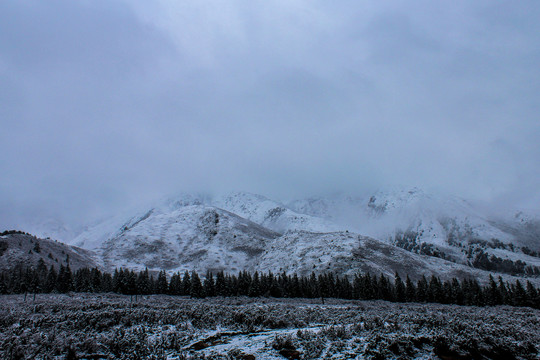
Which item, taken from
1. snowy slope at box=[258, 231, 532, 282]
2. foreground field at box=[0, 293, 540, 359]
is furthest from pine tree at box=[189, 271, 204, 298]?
foreground field at box=[0, 293, 540, 359]

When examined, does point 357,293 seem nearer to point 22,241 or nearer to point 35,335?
point 35,335

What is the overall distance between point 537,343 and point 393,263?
164705 millimetres

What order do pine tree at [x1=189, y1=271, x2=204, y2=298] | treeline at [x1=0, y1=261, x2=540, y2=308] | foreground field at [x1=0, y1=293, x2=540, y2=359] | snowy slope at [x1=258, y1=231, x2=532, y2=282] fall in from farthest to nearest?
snowy slope at [x1=258, y1=231, x2=532, y2=282], pine tree at [x1=189, y1=271, x2=204, y2=298], treeline at [x1=0, y1=261, x2=540, y2=308], foreground field at [x1=0, y1=293, x2=540, y2=359]

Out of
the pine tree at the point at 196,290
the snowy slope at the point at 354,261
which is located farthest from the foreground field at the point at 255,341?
the snowy slope at the point at 354,261

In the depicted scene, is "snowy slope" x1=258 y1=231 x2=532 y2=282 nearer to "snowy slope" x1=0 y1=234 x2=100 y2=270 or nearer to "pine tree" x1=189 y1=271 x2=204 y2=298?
"pine tree" x1=189 y1=271 x2=204 y2=298

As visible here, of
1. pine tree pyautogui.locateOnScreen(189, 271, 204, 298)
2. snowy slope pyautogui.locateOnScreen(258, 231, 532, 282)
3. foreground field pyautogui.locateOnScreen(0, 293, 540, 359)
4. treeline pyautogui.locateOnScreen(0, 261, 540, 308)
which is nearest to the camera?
foreground field pyautogui.locateOnScreen(0, 293, 540, 359)

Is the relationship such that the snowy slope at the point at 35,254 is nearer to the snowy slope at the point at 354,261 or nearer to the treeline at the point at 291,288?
the treeline at the point at 291,288

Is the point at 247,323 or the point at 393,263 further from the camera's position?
the point at 393,263

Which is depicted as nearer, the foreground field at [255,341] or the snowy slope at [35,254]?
the foreground field at [255,341]

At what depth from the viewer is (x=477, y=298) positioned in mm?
88125

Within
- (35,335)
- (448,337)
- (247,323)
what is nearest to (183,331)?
(247,323)

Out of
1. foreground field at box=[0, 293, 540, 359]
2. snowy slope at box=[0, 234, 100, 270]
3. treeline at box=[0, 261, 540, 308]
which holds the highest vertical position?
snowy slope at box=[0, 234, 100, 270]

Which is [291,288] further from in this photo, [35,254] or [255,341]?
[35,254]

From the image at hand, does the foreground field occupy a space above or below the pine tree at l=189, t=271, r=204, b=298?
above
